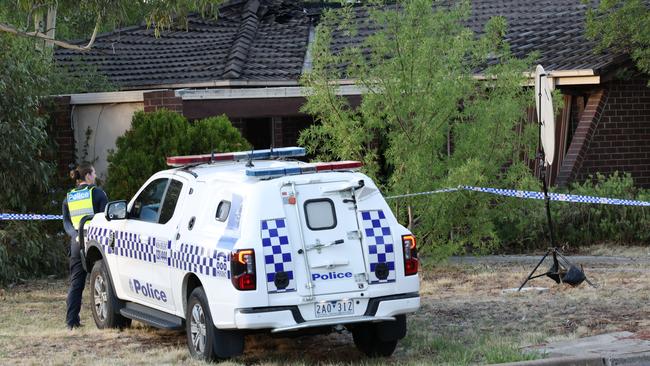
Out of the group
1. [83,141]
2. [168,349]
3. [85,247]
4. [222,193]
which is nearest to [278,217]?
[222,193]

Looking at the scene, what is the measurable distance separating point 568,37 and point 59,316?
38.6ft

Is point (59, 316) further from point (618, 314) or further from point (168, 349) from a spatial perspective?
point (618, 314)

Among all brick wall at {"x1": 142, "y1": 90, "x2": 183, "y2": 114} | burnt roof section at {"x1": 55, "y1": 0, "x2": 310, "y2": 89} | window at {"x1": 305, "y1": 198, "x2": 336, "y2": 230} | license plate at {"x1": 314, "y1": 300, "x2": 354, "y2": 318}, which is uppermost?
burnt roof section at {"x1": 55, "y1": 0, "x2": 310, "y2": 89}

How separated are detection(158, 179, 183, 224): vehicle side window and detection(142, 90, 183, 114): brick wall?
22.0ft

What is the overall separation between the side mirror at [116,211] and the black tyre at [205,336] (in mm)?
1766

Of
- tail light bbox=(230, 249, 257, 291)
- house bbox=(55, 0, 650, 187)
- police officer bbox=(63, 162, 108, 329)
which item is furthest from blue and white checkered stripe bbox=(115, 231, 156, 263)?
house bbox=(55, 0, 650, 187)

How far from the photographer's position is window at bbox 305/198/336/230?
33.7 ft

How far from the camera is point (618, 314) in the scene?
1229 centimetres

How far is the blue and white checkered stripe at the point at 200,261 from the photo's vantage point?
399 inches

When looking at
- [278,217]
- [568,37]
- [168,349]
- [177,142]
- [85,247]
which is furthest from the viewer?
[568,37]

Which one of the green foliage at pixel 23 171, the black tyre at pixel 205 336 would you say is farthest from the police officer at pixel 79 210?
the green foliage at pixel 23 171

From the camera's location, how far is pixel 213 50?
26.5 metres

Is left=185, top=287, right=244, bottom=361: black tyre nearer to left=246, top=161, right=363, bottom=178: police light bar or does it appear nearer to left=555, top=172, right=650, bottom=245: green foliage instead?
left=246, top=161, right=363, bottom=178: police light bar

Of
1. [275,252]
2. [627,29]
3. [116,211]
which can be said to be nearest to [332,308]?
[275,252]
